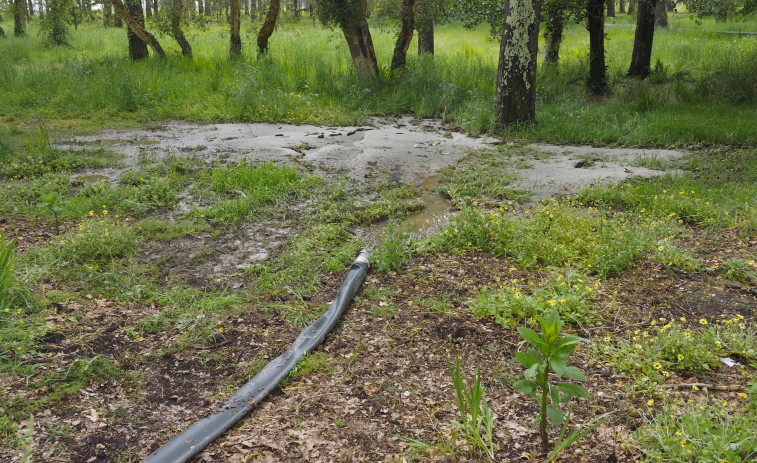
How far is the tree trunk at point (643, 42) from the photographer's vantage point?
11750 millimetres

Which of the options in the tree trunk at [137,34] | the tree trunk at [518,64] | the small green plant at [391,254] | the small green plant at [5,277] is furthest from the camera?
the tree trunk at [137,34]

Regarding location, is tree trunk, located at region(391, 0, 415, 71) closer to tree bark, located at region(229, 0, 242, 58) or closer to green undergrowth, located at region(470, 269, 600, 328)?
tree bark, located at region(229, 0, 242, 58)

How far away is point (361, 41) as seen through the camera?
473 inches

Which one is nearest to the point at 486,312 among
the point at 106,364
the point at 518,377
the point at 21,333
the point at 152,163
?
the point at 518,377

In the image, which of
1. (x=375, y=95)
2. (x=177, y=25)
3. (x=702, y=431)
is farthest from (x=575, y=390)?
(x=177, y=25)

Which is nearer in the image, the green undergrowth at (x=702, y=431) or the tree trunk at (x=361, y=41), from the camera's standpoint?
the green undergrowth at (x=702, y=431)

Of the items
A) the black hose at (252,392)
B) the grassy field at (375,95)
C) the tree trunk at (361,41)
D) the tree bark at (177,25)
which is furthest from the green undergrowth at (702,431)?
the tree bark at (177,25)

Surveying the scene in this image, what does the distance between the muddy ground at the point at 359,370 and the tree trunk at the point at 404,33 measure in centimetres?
861

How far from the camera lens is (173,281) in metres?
4.54

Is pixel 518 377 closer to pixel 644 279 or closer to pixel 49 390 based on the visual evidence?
pixel 644 279

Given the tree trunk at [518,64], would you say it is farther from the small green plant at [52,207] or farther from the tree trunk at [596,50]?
the small green plant at [52,207]

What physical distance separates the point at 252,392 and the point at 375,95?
9396 mm

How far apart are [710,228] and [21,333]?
571cm

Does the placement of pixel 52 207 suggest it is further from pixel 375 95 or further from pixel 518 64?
pixel 375 95
